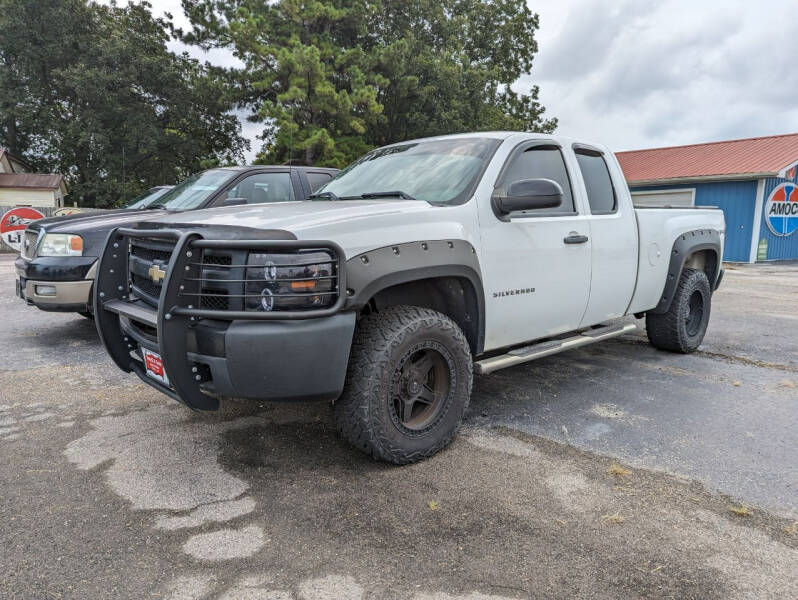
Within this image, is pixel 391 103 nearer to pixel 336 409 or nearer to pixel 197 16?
pixel 197 16

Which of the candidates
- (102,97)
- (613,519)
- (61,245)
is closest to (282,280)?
(613,519)

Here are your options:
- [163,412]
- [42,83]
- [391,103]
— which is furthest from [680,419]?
[42,83]

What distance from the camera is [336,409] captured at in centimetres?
294

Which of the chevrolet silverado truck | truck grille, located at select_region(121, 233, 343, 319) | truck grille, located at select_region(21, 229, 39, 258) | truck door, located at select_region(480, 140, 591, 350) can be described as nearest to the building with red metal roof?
the chevrolet silverado truck

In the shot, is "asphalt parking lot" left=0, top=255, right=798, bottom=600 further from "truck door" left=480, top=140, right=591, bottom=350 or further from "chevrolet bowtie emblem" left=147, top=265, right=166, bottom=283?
Answer: "chevrolet bowtie emblem" left=147, top=265, right=166, bottom=283

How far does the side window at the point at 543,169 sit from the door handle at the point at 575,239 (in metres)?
0.21

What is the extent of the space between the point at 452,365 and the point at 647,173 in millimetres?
21431

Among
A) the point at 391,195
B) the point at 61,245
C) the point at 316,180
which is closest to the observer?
the point at 391,195

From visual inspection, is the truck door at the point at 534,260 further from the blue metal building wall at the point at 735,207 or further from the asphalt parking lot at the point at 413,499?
the blue metal building wall at the point at 735,207

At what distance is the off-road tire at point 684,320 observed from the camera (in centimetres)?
539

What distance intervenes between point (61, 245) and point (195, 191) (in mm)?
1469

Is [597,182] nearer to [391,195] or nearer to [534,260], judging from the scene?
[534,260]

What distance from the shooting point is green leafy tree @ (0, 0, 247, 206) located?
1202 inches

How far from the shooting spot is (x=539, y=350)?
3.83 m
